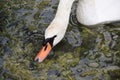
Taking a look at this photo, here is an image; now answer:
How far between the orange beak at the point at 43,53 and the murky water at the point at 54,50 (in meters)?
0.08

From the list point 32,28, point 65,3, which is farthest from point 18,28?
point 65,3

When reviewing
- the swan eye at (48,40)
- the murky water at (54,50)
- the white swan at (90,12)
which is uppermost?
the white swan at (90,12)

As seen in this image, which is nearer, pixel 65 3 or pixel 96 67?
pixel 96 67

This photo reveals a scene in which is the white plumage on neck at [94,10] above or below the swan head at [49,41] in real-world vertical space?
above

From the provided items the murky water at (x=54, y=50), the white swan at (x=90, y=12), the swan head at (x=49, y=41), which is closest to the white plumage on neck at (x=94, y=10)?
the white swan at (x=90, y=12)

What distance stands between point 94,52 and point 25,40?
849mm

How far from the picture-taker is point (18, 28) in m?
5.11

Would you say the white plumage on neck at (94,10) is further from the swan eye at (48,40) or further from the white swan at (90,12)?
the swan eye at (48,40)

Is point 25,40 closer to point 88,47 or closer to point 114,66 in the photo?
point 88,47

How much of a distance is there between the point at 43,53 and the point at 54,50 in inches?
10.6

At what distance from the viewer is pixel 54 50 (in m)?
4.80

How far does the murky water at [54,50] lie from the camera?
4.53 m

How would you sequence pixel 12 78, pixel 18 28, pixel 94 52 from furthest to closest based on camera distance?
1. pixel 18 28
2. pixel 94 52
3. pixel 12 78

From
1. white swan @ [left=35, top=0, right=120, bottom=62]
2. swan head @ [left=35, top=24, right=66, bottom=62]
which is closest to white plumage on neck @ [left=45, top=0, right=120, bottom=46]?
white swan @ [left=35, top=0, right=120, bottom=62]
